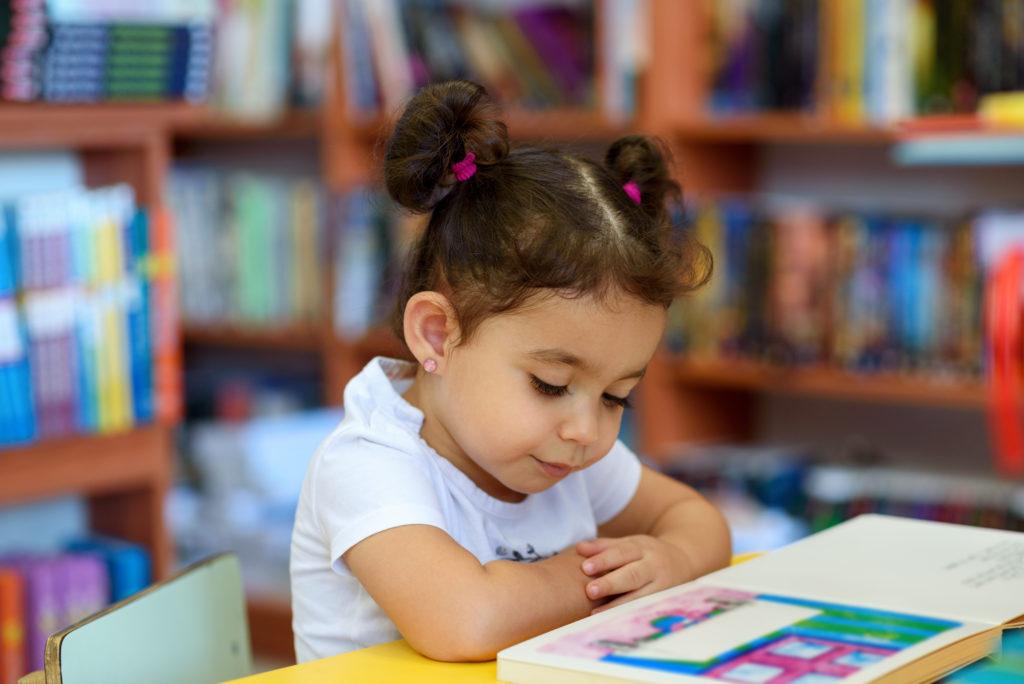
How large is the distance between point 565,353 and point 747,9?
172 centimetres

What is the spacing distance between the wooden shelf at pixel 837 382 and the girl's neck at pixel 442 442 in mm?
1398

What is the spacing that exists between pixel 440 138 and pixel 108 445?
1.23 m

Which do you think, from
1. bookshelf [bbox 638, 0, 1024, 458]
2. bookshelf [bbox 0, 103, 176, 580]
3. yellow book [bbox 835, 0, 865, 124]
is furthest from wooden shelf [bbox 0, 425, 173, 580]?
yellow book [bbox 835, 0, 865, 124]

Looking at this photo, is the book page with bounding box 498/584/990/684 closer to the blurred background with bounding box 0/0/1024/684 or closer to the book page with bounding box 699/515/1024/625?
the book page with bounding box 699/515/1024/625

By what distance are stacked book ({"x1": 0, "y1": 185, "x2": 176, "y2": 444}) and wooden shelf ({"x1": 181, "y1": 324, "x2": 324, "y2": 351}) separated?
3.47 feet

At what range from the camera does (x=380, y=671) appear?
0.97 metres

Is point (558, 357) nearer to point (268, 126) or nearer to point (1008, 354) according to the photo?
point (1008, 354)

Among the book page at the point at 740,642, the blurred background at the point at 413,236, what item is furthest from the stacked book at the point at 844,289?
the book page at the point at 740,642

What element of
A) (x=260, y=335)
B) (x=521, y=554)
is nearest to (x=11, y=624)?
(x=521, y=554)

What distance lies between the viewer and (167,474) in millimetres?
2328

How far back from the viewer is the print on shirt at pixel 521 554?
48.6 inches

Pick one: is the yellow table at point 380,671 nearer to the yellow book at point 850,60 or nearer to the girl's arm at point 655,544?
the girl's arm at point 655,544

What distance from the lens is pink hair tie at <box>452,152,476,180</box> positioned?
120 centimetres

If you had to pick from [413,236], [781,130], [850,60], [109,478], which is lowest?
[109,478]
